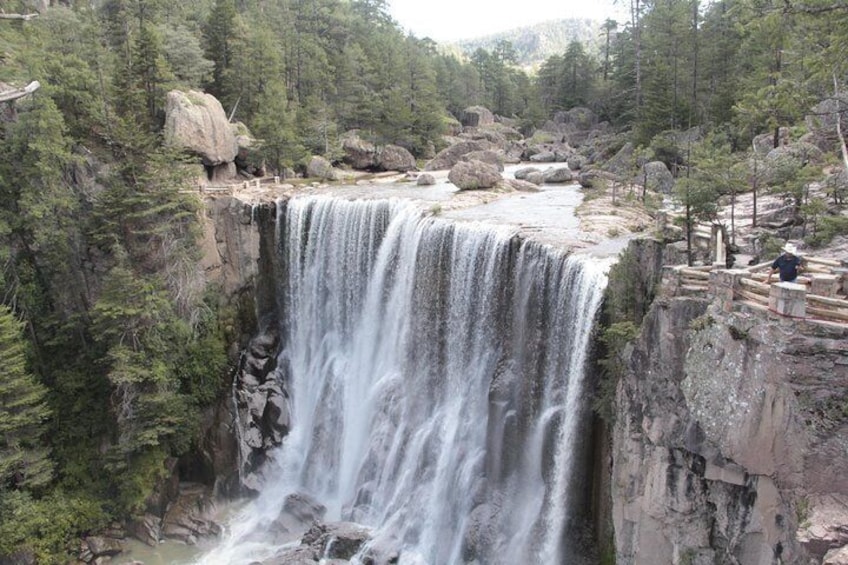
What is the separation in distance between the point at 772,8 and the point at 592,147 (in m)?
33.6

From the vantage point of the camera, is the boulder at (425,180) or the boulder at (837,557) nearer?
the boulder at (837,557)

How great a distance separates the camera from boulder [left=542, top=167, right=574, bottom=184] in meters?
37.9

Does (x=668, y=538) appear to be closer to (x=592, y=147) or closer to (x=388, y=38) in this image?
(x=592, y=147)

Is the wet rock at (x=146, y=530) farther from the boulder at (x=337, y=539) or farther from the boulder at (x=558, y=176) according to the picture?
the boulder at (x=558, y=176)

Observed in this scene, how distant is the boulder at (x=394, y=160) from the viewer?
44719mm

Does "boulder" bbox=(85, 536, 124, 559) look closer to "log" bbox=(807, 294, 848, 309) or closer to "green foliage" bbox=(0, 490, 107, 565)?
"green foliage" bbox=(0, 490, 107, 565)

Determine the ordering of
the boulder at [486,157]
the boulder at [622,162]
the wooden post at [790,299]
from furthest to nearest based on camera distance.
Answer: the boulder at [486,157]
the boulder at [622,162]
the wooden post at [790,299]

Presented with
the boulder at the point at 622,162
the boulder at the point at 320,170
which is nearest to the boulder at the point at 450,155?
the boulder at the point at 320,170

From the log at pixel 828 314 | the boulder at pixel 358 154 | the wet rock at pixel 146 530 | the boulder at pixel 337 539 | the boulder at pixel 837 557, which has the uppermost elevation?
the boulder at pixel 358 154

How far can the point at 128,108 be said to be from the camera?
2880 centimetres

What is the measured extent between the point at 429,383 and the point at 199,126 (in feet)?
61.6

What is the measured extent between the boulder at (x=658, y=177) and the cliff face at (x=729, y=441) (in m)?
16.2

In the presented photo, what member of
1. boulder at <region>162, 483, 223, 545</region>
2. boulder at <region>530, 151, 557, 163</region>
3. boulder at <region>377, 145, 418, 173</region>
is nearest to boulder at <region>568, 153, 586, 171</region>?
boulder at <region>530, 151, 557, 163</region>

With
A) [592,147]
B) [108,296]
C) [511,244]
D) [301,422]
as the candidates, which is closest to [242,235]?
[108,296]
